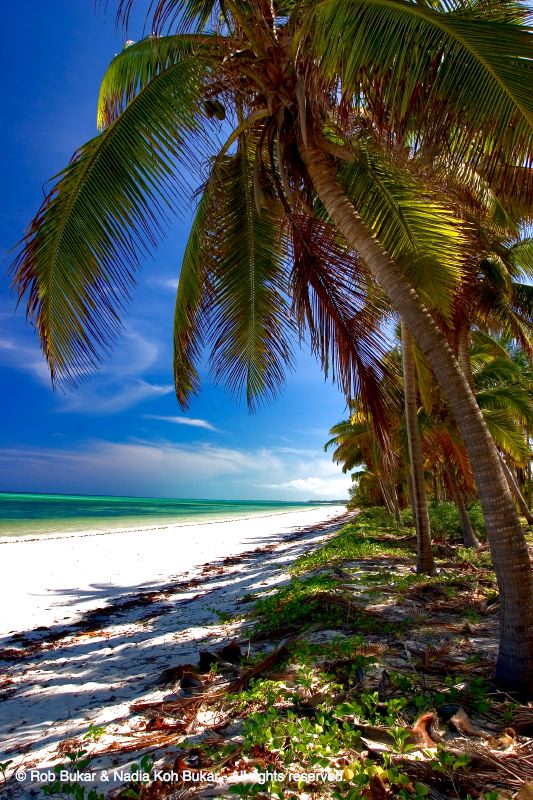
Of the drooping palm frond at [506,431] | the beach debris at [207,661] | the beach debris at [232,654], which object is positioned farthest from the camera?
the drooping palm frond at [506,431]

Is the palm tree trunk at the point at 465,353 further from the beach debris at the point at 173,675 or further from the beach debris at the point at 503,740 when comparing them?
the beach debris at the point at 173,675

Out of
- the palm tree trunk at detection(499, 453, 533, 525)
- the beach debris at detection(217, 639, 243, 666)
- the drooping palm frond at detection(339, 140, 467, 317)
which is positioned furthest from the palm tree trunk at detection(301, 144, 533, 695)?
the palm tree trunk at detection(499, 453, 533, 525)

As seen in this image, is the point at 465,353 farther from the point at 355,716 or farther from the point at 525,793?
the point at 525,793

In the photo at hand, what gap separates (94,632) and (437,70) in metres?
7.21

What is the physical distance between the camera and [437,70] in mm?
2721

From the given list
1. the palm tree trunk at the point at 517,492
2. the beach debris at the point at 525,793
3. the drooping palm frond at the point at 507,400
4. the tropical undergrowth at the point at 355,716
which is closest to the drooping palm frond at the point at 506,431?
the drooping palm frond at the point at 507,400

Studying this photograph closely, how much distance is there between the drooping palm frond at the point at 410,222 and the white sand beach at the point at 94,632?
4.55 metres

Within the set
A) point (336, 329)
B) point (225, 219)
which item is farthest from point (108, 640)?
point (225, 219)

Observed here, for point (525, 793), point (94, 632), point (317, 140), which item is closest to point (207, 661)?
point (525, 793)

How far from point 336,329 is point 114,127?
295 centimetres

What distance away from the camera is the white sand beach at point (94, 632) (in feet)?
10.1

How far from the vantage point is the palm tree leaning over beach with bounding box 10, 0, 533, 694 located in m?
2.67

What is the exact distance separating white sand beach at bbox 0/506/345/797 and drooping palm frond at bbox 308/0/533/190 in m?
4.31

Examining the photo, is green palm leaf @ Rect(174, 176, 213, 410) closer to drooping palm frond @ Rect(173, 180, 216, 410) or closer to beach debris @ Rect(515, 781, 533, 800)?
drooping palm frond @ Rect(173, 180, 216, 410)
